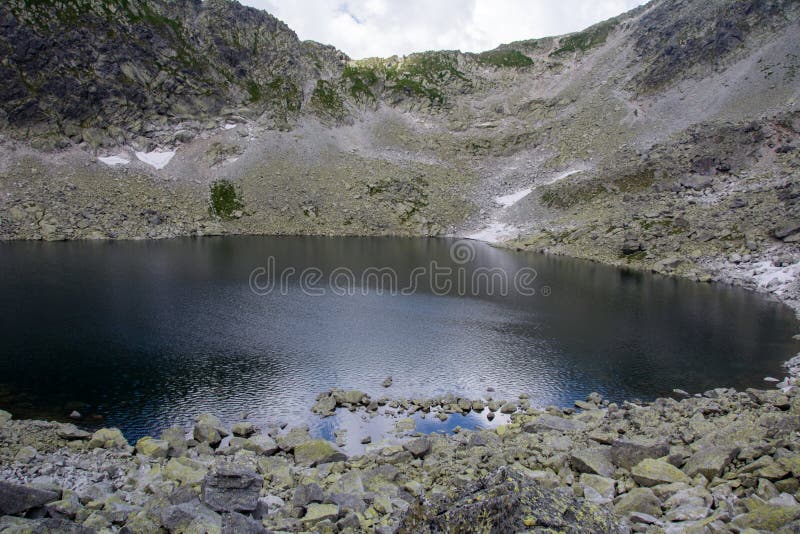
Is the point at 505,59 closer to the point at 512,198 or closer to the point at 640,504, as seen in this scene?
the point at 512,198

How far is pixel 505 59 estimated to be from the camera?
141 m

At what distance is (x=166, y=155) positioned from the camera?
98.9m

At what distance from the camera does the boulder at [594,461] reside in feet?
46.3

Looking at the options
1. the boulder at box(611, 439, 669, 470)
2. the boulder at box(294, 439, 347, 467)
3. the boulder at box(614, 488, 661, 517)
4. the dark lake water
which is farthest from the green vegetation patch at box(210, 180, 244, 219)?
the boulder at box(614, 488, 661, 517)

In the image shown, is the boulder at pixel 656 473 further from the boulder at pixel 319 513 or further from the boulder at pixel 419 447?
the boulder at pixel 319 513

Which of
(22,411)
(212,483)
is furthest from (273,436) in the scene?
(22,411)

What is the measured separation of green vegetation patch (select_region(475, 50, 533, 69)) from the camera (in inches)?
5443

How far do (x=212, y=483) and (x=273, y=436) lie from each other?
857cm

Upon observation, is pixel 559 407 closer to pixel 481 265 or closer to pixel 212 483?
pixel 212 483

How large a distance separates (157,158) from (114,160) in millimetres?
7781

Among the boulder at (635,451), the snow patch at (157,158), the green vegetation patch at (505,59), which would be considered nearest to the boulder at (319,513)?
the boulder at (635,451)

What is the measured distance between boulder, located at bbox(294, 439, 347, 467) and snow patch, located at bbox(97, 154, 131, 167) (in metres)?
90.7

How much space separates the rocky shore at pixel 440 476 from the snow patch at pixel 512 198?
76.9 m

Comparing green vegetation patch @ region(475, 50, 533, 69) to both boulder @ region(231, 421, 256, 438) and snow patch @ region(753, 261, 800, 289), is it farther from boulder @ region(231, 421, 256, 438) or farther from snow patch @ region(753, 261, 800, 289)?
boulder @ region(231, 421, 256, 438)
